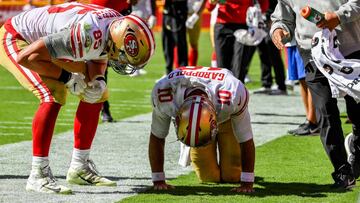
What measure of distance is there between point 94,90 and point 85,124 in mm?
598

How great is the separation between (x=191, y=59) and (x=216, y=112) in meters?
9.52

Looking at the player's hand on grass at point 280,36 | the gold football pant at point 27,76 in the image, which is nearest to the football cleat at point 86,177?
the gold football pant at point 27,76

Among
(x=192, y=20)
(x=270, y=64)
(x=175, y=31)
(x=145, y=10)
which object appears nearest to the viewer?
(x=270, y=64)

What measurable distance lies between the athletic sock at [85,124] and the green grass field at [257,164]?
2.27 ft

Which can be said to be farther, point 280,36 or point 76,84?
point 280,36

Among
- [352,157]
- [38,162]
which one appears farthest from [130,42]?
[352,157]

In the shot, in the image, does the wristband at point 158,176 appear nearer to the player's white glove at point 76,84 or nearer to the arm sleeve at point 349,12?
the player's white glove at point 76,84

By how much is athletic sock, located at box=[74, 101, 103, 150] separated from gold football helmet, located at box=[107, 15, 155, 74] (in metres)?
0.85

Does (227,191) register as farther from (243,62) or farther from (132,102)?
(132,102)

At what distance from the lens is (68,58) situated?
6629 mm

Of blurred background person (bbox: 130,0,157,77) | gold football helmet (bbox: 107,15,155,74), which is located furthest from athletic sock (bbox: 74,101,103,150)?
blurred background person (bbox: 130,0,157,77)

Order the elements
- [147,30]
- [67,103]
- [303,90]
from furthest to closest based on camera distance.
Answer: [67,103] → [303,90] → [147,30]

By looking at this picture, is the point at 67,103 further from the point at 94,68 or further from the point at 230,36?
the point at 94,68

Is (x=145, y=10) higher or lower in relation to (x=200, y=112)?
lower
